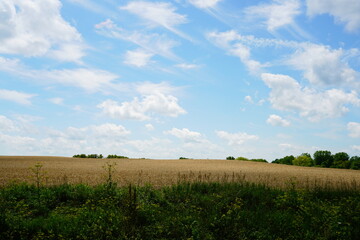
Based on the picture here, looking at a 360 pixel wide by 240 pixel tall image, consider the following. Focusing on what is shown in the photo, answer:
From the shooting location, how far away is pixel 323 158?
10850 cm

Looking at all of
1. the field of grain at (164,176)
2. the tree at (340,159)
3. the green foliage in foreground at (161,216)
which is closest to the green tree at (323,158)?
the tree at (340,159)

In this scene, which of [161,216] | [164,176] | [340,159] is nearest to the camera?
[161,216]

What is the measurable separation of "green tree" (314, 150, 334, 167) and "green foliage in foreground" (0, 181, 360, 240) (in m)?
104

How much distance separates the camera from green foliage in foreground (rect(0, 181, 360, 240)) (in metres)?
9.20

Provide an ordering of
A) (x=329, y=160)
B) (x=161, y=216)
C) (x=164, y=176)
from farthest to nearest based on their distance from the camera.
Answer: (x=329, y=160) → (x=164, y=176) → (x=161, y=216)

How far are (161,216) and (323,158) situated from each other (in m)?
113

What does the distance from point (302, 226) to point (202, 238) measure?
387cm

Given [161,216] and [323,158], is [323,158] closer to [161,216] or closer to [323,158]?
[323,158]

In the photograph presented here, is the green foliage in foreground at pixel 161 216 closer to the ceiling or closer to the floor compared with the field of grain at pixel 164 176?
closer to the floor

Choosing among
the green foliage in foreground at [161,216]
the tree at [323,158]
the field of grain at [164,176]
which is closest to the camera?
the green foliage in foreground at [161,216]

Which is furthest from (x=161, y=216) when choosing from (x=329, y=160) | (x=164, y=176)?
(x=329, y=160)

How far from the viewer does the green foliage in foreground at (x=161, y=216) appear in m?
9.20

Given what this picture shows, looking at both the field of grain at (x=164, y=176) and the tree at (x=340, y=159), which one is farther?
the tree at (x=340, y=159)

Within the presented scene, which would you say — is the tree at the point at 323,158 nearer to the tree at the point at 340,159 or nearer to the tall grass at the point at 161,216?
the tree at the point at 340,159
